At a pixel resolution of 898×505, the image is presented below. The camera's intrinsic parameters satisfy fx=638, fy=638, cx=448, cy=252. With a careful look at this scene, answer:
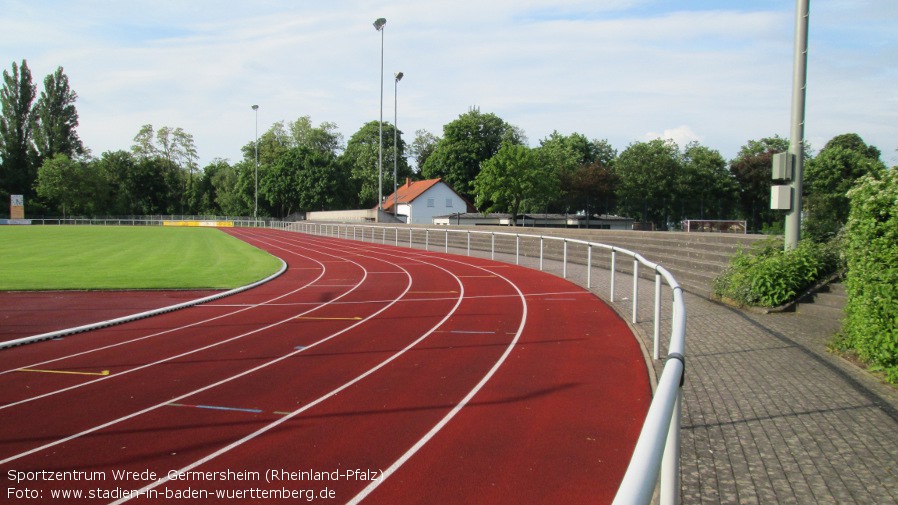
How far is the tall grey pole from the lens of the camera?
10.7 m

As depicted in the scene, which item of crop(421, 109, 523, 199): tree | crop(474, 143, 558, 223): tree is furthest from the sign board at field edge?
crop(474, 143, 558, 223): tree

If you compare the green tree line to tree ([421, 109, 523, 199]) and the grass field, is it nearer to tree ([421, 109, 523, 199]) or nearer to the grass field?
tree ([421, 109, 523, 199])

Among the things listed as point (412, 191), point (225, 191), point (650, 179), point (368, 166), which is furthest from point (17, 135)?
point (650, 179)

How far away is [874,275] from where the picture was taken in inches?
238

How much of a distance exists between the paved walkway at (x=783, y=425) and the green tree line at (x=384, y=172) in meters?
32.9

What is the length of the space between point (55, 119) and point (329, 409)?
10301 cm

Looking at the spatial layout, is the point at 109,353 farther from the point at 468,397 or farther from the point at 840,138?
the point at 840,138

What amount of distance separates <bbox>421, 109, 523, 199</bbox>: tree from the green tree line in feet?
0.44

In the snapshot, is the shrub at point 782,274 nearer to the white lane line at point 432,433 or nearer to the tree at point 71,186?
the white lane line at point 432,433

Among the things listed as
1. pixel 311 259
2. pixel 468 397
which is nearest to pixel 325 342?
pixel 468 397

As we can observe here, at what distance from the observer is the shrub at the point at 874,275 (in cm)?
579

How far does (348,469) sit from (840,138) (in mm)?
71092

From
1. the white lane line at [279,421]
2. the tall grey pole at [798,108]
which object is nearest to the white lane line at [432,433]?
the white lane line at [279,421]

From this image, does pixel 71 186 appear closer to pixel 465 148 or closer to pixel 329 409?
pixel 465 148
